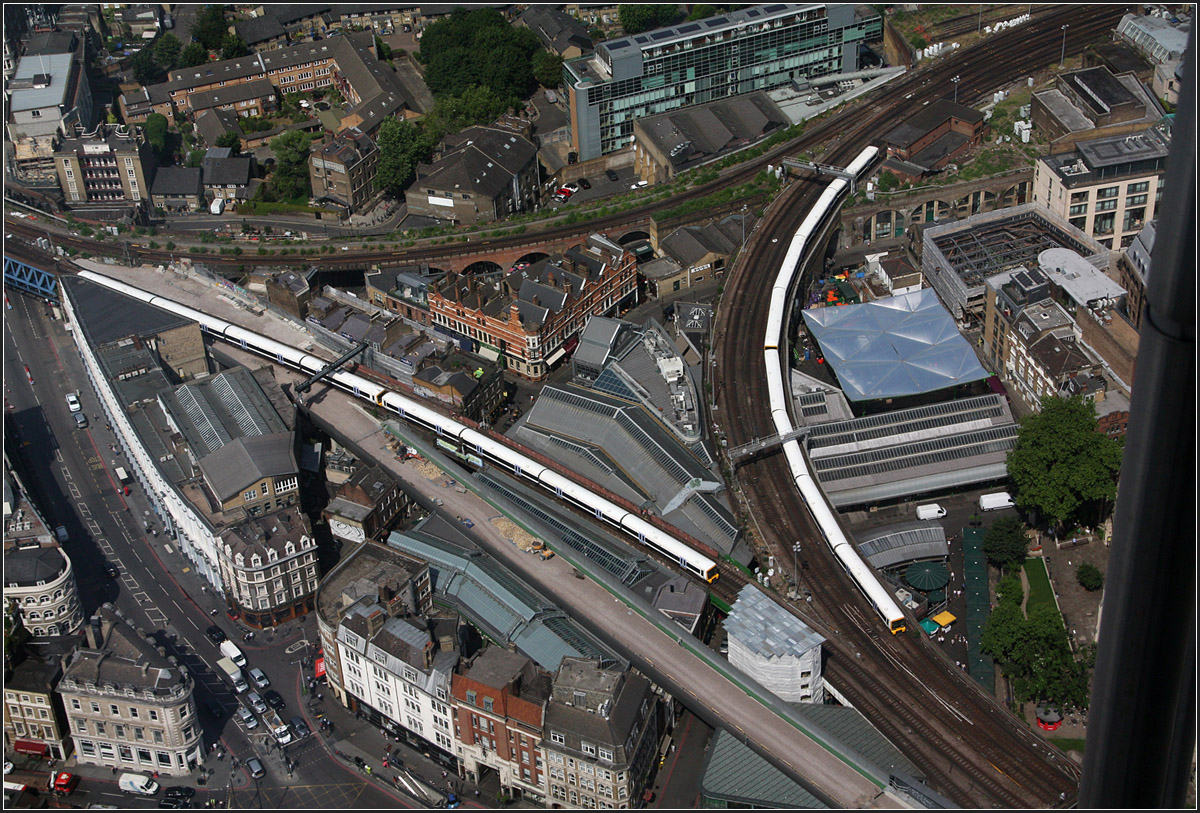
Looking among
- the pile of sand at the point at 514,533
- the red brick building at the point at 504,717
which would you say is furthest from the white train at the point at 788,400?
the red brick building at the point at 504,717

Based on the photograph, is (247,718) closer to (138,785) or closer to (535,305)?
(138,785)

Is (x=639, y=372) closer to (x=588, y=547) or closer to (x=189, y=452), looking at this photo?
(x=588, y=547)

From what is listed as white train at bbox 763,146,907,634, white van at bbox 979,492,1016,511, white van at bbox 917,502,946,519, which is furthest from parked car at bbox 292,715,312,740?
white van at bbox 979,492,1016,511

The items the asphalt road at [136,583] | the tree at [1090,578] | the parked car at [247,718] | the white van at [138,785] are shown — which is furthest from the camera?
the tree at [1090,578]

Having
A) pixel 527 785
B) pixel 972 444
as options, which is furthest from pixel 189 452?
pixel 972 444

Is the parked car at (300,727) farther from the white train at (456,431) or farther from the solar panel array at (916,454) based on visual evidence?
the solar panel array at (916,454)

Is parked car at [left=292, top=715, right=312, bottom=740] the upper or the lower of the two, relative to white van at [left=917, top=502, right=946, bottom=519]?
lower

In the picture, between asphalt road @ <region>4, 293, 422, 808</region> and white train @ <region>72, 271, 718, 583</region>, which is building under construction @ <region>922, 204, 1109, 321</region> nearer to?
white train @ <region>72, 271, 718, 583</region>
